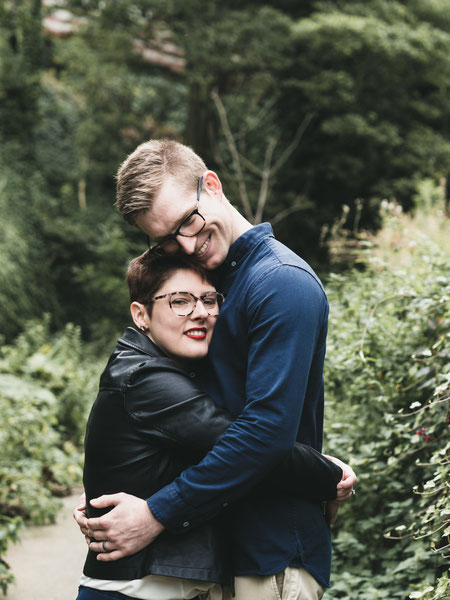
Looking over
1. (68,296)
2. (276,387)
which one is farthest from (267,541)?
(68,296)

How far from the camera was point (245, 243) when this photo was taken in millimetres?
1965

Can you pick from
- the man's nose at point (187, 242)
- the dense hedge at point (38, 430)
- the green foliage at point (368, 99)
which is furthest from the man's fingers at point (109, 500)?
the green foliage at point (368, 99)

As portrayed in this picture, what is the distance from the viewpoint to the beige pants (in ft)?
5.87

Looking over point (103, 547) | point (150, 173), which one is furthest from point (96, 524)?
point (150, 173)

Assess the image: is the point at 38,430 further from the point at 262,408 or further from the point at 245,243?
the point at 262,408

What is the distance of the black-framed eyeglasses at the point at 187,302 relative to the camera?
1967 millimetres

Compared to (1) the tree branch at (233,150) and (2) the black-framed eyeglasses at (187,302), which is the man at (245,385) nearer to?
(2) the black-framed eyeglasses at (187,302)

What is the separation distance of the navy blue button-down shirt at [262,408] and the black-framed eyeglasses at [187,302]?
0.08 metres

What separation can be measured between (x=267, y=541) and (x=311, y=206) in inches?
454

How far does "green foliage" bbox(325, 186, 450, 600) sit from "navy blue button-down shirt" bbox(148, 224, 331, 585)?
3.84 feet

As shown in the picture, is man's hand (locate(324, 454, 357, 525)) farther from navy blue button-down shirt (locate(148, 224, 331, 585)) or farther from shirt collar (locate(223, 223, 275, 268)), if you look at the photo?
shirt collar (locate(223, 223, 275, 268))

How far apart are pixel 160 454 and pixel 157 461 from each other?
0.07 ft

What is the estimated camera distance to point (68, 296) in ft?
41.4

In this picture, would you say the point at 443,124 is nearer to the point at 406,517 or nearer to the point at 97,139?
the point at 97,139
